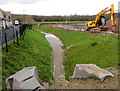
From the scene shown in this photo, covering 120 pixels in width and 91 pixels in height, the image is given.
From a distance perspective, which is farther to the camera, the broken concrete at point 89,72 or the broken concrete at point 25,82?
the broken concrete at point 89,72

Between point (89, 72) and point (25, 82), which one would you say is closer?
point (25, 82)

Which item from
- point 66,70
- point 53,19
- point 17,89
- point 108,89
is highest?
point 53,19

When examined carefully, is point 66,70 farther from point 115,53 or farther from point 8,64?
point 8,64

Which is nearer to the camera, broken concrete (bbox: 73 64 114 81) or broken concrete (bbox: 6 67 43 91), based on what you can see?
broken concrete (bbox: 6 67 43 91)

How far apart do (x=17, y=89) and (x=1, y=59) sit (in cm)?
458

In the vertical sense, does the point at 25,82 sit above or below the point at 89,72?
above

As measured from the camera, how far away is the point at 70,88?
739 centimetres

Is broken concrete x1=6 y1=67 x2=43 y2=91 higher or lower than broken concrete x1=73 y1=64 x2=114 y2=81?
below

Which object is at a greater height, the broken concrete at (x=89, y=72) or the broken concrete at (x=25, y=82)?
the broken concrete at (x=25, y=82)

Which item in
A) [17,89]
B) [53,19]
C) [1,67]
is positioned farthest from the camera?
[53,19]

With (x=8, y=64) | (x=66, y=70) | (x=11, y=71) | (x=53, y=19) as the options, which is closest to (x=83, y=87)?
(x=11, y=71)

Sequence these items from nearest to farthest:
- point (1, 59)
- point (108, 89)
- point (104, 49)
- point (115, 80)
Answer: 1. point (108, 89)
2. point (115, 80)
3. point (1, 59)
4. point (104, 49)

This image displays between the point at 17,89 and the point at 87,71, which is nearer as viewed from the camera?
the point at 17,89

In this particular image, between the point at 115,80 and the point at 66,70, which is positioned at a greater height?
the point at 115,80
